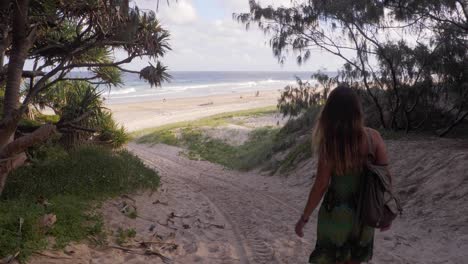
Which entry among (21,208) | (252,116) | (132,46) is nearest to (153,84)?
(132,46)

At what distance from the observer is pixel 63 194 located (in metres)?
6.47

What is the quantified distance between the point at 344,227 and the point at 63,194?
188 inches

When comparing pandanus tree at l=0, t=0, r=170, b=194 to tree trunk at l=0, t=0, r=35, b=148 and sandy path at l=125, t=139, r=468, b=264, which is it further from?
sandy path at l=125, t=139, r=468, b=264

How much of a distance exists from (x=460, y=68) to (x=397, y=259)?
6.72 metres

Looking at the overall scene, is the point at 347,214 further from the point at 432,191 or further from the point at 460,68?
the point at 460,68

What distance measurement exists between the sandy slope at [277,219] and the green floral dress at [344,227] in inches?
91.5

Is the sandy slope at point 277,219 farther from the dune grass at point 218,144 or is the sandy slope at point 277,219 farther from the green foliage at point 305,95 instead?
the dune grass at point 218,144

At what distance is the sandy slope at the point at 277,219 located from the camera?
Result: 17.8ft

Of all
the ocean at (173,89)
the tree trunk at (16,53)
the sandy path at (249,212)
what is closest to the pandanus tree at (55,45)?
the tree trunk at (16,53)

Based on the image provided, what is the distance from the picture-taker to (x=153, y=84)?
9.46m

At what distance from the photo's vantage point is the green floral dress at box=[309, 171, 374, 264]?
3012 mm

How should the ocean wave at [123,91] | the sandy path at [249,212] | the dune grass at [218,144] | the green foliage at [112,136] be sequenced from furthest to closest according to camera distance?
the ocean wave at [123,91] → the dune grass at [218,144] → the green foliage at [112,136] → the sandy path at [249,212]

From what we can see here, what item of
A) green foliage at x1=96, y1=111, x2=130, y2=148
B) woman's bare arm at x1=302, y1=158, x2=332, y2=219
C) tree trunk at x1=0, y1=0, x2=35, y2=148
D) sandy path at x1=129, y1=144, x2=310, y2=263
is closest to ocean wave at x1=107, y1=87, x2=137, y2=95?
sandy path at x1=129, y1=144, x2=310, y2=263

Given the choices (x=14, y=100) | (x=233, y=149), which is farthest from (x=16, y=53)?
(x=233, y=149)
